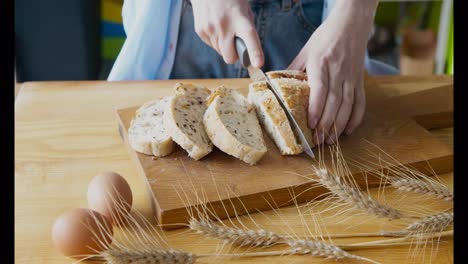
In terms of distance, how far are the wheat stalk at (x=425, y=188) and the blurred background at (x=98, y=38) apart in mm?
2472

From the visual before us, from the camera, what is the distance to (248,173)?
163 cm

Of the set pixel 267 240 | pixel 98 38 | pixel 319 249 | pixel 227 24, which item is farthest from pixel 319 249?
pixel 98 38

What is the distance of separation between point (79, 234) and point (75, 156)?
0.54 meters

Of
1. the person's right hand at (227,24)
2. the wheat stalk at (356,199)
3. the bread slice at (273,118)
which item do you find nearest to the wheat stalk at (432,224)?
the wheat stalk at (356,199)

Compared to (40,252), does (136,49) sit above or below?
above

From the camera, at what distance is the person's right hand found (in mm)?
1807

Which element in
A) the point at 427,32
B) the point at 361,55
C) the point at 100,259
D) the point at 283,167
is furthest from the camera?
the point at 427,32

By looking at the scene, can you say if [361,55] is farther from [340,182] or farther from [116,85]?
[116,85]

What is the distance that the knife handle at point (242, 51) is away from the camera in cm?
182

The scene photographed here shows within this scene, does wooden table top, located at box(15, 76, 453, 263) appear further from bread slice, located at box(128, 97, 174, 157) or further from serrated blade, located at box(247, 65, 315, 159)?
serrated blade, located at box(247, 65, 315, 159)

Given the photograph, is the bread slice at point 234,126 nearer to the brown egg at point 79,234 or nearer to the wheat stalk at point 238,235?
the wheat stalk at point 238,235

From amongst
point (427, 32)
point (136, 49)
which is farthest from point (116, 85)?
point (427, 32)

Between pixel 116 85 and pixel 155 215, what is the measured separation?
817 millimetres

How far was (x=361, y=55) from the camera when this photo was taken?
1916 mm
